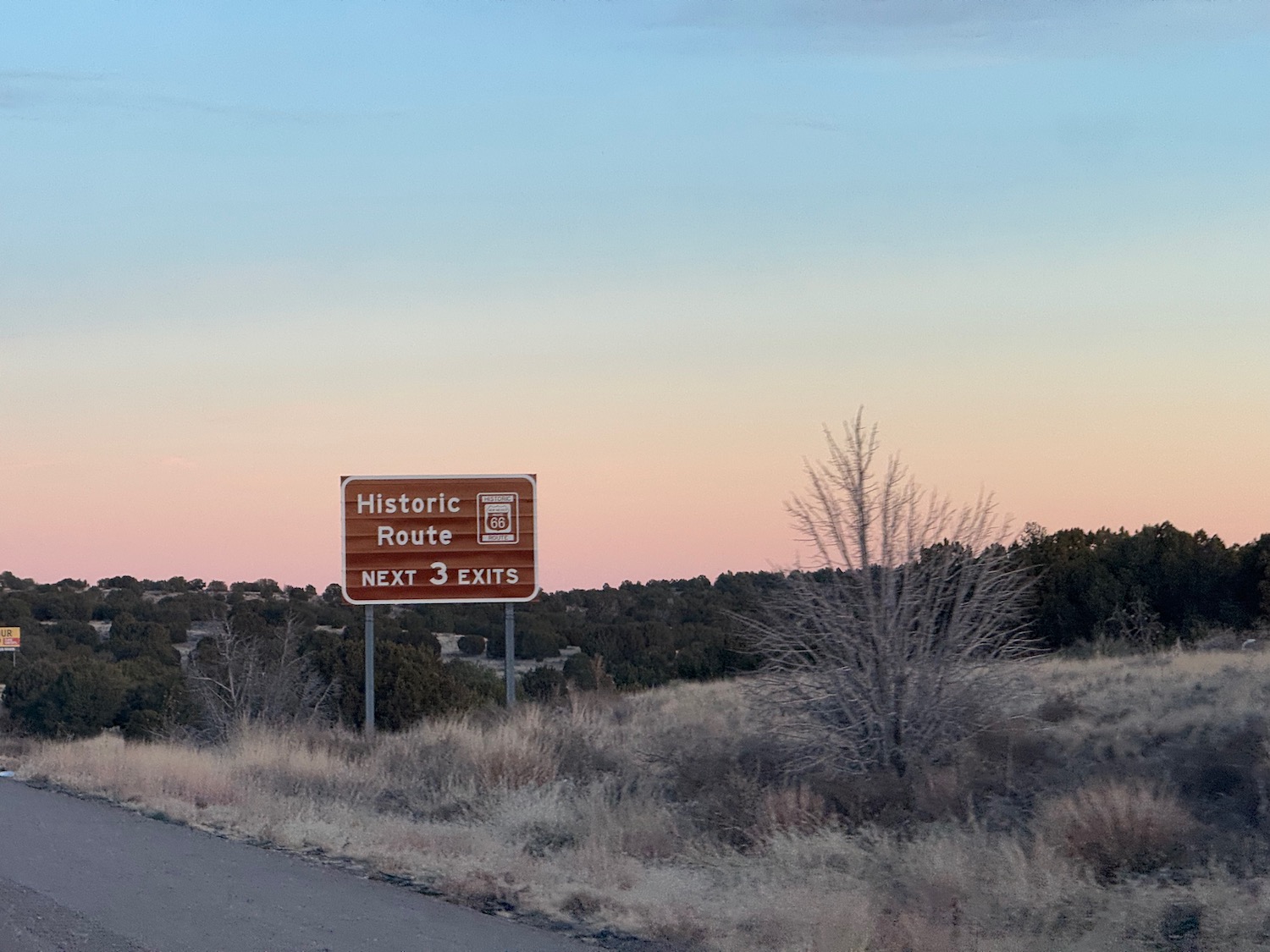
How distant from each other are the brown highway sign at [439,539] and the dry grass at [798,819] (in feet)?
10.9

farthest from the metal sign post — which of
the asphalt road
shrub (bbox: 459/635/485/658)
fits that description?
shrub (bbox: 459/635/485/658)

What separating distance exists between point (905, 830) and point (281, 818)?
266 inches

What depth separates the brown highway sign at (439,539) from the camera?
24688 mm

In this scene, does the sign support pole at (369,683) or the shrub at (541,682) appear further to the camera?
the shrub at (541,682)

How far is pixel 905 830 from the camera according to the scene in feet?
43.2

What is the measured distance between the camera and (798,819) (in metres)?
13.5

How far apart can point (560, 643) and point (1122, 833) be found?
5479cm

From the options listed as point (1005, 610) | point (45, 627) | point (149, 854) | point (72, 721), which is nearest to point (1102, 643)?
point (1005, 610)

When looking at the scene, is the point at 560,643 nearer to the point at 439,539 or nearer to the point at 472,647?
the point at 472,647

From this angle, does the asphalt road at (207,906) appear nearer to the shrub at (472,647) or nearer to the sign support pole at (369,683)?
the sign support pole at (369,683)

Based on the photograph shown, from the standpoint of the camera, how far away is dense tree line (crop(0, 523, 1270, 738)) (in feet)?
113

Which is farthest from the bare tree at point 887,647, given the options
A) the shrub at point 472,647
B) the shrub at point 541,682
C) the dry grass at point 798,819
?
the shrub at point 472,647

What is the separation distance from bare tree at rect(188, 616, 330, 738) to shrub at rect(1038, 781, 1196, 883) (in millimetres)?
19983

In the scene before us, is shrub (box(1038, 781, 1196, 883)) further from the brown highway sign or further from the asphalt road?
the brown highway sign
